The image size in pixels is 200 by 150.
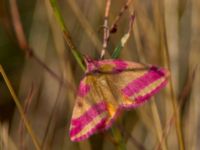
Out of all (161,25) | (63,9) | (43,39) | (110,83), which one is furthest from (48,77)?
(110,83)

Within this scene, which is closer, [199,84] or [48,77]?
[199,84]

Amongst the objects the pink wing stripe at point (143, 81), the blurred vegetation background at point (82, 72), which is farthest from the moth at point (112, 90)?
the blurred vegetation background at point (82, 72)

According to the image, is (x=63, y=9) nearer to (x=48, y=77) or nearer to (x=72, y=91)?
(x=48, y=77)

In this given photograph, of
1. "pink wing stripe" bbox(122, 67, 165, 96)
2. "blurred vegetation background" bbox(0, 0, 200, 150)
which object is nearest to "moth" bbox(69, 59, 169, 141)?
"pink wing stripe" bbox(122, 67, 165, 96)

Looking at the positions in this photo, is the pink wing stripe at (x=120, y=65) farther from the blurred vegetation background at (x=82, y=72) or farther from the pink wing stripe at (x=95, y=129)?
the blurred vegetation background at (x=82, y=72)

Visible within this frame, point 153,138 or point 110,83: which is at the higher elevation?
point 110,83

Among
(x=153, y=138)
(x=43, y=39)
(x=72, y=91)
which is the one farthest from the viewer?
(x=43, y=39)

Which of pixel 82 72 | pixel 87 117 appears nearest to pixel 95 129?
pixel 87 117
